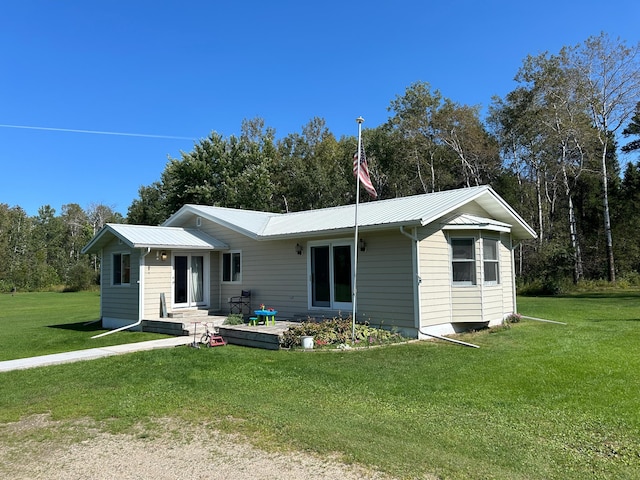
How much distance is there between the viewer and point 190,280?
14.6m

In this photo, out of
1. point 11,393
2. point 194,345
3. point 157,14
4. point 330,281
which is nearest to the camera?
point 11,393

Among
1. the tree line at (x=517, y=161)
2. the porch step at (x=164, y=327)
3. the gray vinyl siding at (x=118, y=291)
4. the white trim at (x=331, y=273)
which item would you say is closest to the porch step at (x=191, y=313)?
the porch step at (x=164, y=327)

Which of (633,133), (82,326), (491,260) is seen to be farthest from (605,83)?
(82,326)

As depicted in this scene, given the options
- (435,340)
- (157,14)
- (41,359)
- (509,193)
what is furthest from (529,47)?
(41,359)

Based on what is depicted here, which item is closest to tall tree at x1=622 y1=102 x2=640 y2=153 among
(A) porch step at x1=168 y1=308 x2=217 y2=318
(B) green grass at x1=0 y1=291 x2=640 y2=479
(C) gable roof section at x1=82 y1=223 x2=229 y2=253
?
(B) green grass at x1=0 y1=291 x2=640 y2=479

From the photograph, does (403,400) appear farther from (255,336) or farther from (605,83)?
(605,83)

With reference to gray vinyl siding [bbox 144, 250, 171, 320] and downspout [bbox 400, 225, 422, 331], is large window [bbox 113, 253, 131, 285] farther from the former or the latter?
downspout [bbox 400, 225, 422, 331]

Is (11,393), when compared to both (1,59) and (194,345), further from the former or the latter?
(1,59)

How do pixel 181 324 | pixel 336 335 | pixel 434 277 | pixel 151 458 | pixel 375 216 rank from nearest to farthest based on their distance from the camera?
1. pixel 151 458
2. pixel 336 335
3. pixel 434 277
4. pixel 375 216
5. pixel 181 324

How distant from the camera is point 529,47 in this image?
98.0 ft

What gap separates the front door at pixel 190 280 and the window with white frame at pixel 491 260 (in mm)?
8636

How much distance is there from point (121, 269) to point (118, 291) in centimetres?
69

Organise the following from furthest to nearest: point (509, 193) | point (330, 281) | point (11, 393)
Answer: point (509, 193), point (330, 281), point (11, 393)

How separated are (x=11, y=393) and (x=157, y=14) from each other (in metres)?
12.3
